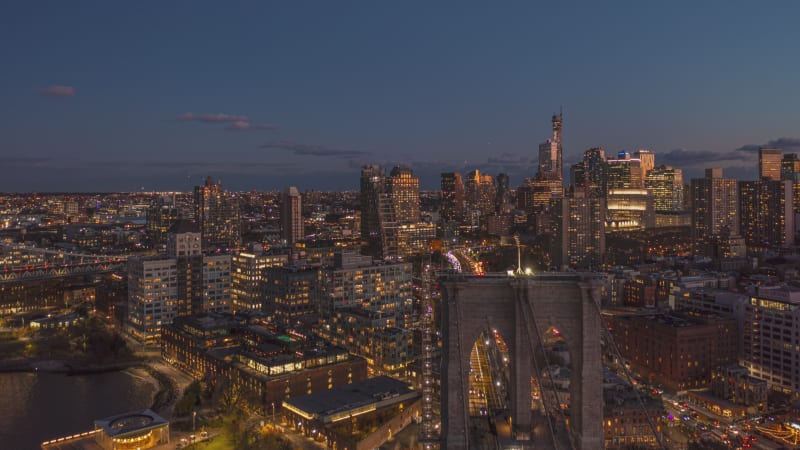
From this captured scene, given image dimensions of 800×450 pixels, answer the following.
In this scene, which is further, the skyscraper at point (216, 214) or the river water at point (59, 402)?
the skyscraper at point (216, 214)

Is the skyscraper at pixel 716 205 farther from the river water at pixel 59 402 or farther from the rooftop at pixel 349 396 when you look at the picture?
the river water at pixel 59 402

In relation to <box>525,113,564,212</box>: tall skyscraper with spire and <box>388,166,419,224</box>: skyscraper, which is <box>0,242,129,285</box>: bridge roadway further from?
<box>525,113,564,212</box>: tall skyscraper with spire

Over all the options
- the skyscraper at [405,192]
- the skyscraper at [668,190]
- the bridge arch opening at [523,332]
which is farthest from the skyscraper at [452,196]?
the bridge arch opening at [523,332]

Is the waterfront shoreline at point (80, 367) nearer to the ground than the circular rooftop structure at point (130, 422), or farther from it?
nearer to the ground

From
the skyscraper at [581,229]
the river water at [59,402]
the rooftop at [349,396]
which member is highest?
the skyscraper at [581,229]

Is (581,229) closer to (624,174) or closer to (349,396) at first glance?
(624,174)

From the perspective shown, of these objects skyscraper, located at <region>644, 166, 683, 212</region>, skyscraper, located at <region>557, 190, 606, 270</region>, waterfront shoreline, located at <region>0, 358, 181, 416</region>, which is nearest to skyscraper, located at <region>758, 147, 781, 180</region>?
skyscraper, located at <region>644, 166, 683, 212</region>
